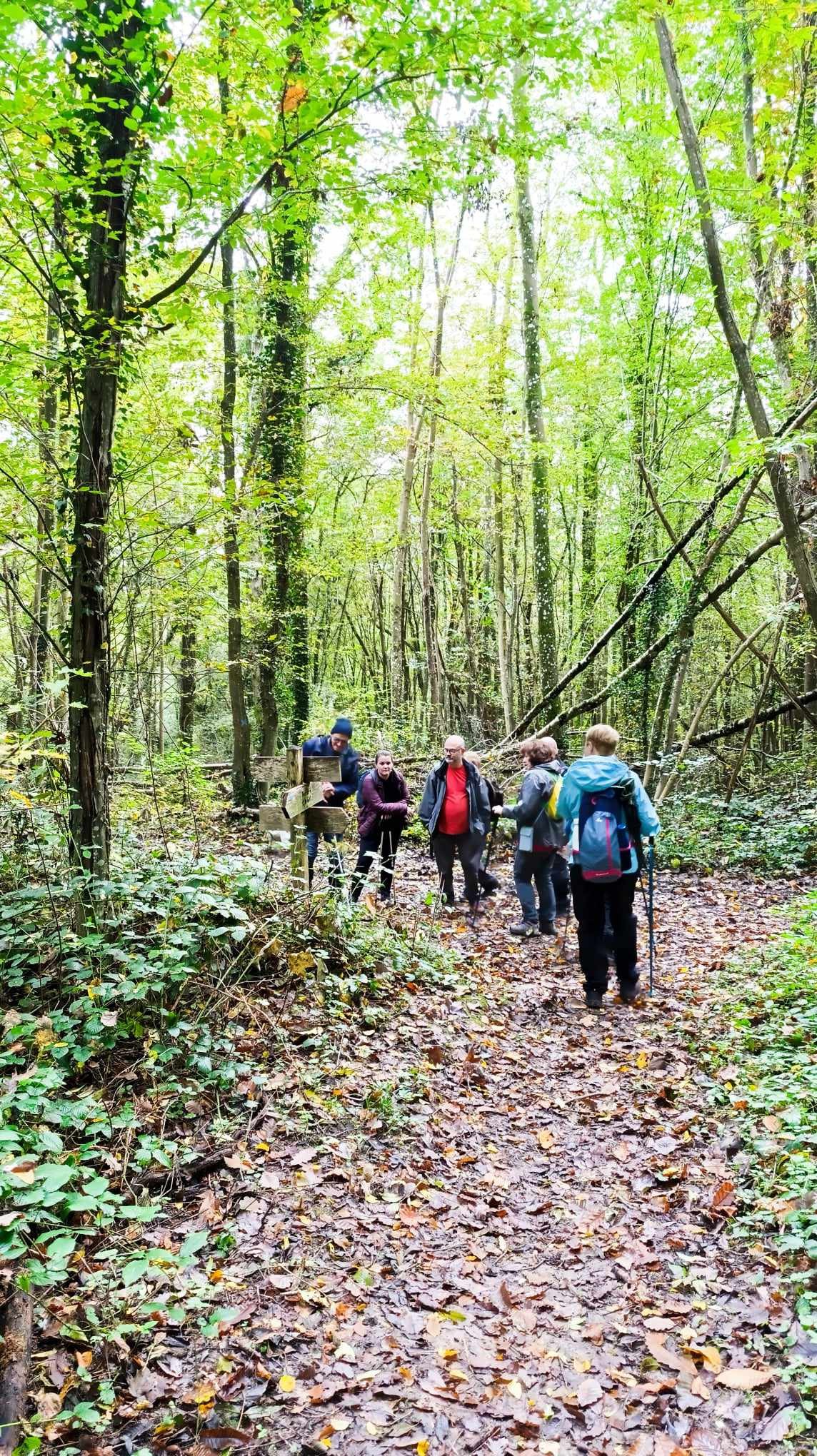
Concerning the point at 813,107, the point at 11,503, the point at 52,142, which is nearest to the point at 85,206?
the point at 52,142

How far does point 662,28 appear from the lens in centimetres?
834

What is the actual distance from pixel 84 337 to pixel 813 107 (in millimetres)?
10333

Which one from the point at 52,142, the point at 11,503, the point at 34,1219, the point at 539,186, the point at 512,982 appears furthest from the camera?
the point at 539,186

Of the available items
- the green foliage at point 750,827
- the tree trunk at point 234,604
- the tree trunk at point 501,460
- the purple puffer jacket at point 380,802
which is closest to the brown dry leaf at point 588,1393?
the purple puffer jacket at point 380,802

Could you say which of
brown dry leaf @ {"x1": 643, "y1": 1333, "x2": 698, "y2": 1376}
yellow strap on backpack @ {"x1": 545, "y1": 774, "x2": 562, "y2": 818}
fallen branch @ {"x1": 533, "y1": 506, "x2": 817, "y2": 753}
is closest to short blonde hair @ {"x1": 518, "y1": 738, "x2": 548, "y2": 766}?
yellow strap on backpack @ {"x1": 545, "y1": 774, "x2": 562, "y2": 818}

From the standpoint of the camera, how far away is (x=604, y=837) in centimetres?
612

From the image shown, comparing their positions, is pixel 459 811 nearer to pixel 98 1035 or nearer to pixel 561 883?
pixel 561 883

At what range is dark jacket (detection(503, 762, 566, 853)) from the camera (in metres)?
7.92

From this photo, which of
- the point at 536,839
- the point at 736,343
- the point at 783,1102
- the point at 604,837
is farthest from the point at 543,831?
the point at 736,343

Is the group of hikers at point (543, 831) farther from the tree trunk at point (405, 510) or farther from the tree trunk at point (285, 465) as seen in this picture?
the tree trunk at point (405, 510)

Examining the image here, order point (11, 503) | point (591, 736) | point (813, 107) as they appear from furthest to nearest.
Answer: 1. point (813, 107)
2. point (11, 503)
3. point (591, 736)

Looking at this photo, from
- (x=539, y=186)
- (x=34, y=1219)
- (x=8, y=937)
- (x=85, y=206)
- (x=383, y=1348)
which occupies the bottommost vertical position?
(x=383, y=1348)

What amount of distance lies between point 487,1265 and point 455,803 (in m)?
5.27

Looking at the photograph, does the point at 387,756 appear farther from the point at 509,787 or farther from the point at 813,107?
the point at 813,107
